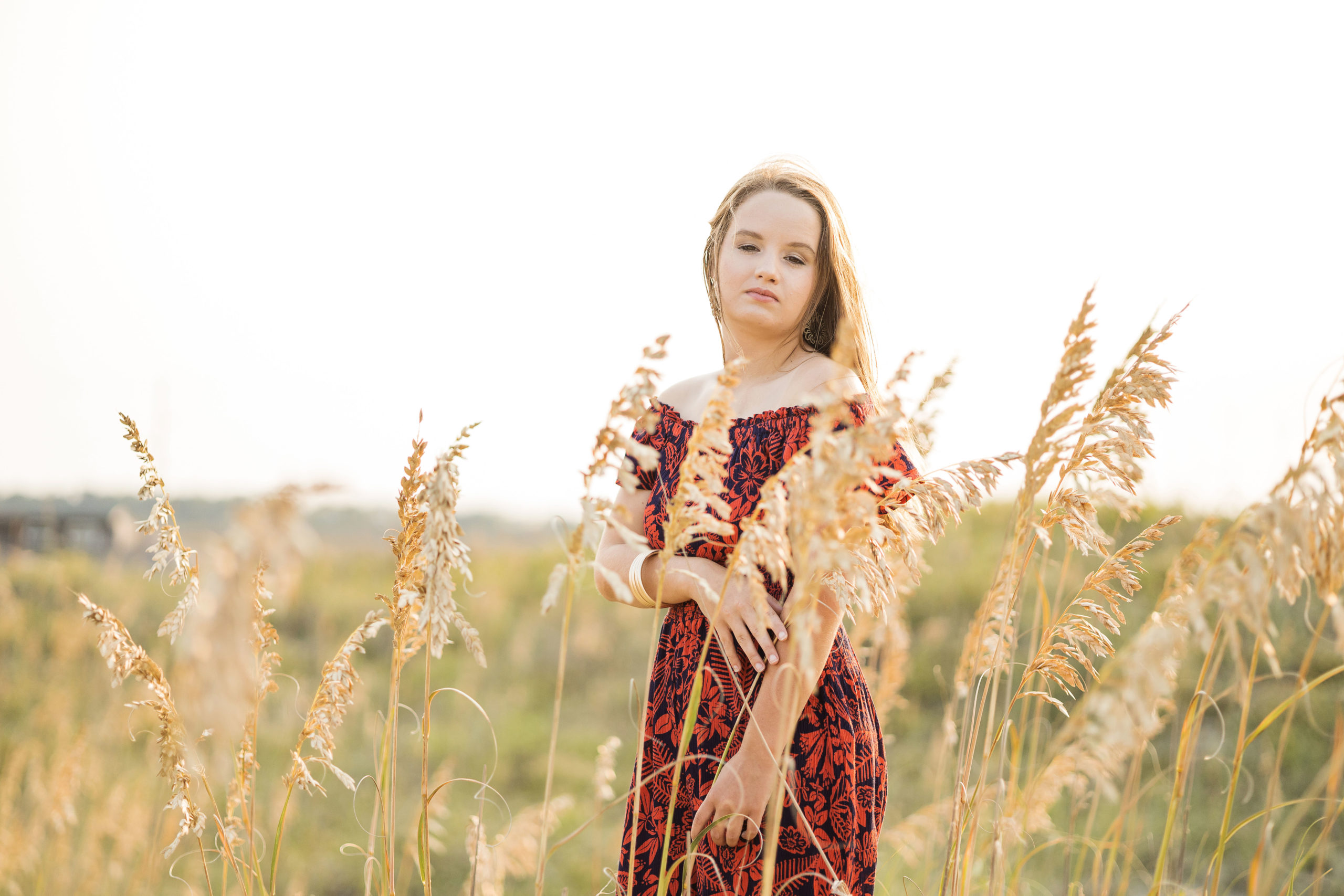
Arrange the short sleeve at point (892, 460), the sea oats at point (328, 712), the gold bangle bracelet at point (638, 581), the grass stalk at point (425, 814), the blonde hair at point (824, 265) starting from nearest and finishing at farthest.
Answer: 1. the grass stalk at point (425, 814)
2. the sea oats at point (328, 712)
3. the short sleeve at point (892, 460)
4. the gold bangle bracelet at point (638, 581)
5. the blonde hair at point (824, 265)

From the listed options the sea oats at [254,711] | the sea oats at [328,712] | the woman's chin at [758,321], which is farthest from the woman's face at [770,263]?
the sea oats at [254,711]

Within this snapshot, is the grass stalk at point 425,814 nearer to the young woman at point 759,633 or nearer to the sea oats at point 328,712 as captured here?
the sea oats at point 328,712

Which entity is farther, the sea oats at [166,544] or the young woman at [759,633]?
the young woman at [759,633]

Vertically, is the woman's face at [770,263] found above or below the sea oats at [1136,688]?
above

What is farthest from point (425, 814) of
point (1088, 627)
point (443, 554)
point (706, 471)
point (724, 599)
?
point (1088, 627)

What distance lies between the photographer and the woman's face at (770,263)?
204 cm

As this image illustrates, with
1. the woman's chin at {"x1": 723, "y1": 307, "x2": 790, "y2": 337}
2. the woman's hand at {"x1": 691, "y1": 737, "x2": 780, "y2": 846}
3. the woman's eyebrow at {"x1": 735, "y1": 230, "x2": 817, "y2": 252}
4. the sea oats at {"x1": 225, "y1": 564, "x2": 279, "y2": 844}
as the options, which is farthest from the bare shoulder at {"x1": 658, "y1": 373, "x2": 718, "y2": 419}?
the sea oats at {"x1": 225, "y1": 564, "x2": 279, "y2": 844}

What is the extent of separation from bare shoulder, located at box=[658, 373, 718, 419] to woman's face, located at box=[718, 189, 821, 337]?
0.25 metres

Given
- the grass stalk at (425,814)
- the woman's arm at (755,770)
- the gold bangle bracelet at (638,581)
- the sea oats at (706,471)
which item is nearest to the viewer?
the sea oats at (706,471)

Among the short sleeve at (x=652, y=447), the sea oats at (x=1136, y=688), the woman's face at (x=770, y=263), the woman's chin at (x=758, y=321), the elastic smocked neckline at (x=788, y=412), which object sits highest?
the woman's face at (x=770, y=263)

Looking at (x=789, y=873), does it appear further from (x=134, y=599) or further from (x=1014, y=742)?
(x=134, y=599)

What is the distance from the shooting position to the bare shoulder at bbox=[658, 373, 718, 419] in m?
2.29

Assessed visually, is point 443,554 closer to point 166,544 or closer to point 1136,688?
point 166,544

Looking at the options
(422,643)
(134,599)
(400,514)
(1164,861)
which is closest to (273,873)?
(422,643)
